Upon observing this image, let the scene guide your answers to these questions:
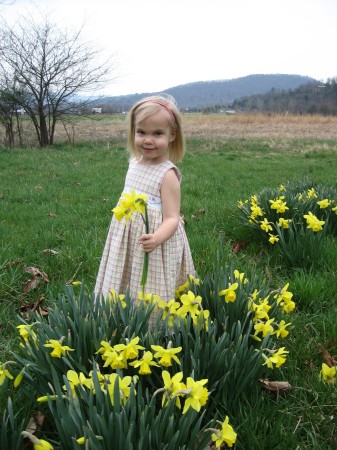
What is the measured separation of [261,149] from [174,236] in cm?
1200

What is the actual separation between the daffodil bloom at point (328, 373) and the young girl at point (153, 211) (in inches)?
31.7

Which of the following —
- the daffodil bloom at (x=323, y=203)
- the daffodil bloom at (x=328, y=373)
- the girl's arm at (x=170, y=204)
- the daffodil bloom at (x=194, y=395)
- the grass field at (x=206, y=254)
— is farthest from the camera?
the daffodil bloom at (x=323, y=203)

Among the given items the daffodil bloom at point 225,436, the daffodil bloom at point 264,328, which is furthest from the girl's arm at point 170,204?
the daffodil bloom at point 225,436

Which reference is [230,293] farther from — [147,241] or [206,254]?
[206,254]

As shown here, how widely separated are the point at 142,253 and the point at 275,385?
88cm

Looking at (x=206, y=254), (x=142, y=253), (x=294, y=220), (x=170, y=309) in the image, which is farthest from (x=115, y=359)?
(x=294, y=220)

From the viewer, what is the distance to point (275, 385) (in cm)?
173

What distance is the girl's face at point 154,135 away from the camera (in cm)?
206

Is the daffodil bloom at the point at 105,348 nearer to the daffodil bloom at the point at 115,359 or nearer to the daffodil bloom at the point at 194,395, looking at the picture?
the daffodil bloom at the point at 115,359

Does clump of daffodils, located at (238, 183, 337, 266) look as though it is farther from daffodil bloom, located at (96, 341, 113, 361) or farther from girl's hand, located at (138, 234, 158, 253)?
daffodil bloom, located at (96, 341, 113, 361)

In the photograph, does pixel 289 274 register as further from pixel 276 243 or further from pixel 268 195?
pixel 268 195

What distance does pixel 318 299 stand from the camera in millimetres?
2545

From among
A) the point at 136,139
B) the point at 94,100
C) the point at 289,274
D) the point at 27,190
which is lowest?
the point at 289,274

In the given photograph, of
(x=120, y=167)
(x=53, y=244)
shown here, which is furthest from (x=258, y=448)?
(x=120, y=167)
